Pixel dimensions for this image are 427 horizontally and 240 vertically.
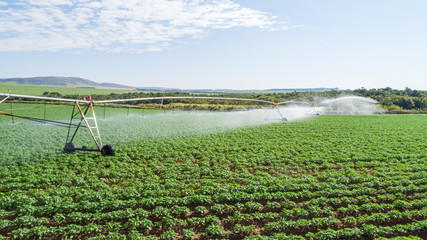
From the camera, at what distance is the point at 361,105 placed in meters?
80.6

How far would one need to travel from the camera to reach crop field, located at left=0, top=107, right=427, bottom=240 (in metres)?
9.22

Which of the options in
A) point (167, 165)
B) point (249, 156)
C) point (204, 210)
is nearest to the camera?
point (204, 210)

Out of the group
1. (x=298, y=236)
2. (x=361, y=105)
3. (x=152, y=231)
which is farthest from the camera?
(x=361, y=105)

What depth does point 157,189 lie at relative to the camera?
12.4 metres

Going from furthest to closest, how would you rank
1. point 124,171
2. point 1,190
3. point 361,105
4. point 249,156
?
point 361,105
point 249,156
point 124,171
point 1,190

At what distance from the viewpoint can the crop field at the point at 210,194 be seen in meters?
9.22

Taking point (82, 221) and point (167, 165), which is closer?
point (82, 221)

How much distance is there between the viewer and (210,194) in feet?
40.2

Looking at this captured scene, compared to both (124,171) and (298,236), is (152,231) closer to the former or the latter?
(298,236)

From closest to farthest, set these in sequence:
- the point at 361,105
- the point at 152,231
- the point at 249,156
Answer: the point at 152,231 → the point at 249,156 → the point at 361,105

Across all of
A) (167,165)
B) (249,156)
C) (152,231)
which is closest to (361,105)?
(249,156)

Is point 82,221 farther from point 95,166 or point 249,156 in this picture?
point 249,156

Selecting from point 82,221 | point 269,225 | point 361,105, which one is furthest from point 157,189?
point 361,105

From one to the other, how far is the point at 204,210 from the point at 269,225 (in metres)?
2.77
